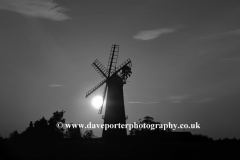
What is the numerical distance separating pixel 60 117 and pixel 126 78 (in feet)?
107

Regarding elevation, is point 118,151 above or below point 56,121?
below

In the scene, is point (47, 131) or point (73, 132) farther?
point (73, 132)

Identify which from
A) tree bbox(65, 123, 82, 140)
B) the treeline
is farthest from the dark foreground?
tree bbox(65, 123, 82, 140)

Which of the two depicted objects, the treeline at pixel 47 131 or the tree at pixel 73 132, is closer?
the treeline at pixel 47 131

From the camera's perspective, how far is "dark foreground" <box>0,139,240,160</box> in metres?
32.8

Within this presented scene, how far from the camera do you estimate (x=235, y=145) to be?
1395 inches

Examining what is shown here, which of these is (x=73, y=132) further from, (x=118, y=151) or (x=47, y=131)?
(x=118, y=151)

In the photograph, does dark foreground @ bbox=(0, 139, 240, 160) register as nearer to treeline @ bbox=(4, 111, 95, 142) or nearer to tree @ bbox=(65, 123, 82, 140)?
Answer: treeline @ bbox=(4, 111, 95, 142)

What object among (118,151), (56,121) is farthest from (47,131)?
(118,151)

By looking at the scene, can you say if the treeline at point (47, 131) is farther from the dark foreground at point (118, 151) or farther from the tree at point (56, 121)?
the dark foreground at point (118, 151)

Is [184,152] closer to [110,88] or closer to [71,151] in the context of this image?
[71,151]

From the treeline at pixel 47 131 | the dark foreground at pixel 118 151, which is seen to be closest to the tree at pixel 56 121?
the treeline at pixel 47 131

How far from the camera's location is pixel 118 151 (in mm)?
35219

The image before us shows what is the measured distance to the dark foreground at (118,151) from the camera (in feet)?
107
